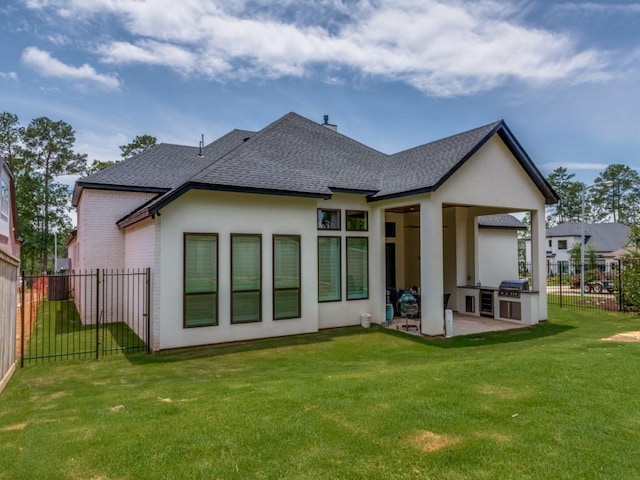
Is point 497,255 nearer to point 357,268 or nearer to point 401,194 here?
point 357,268

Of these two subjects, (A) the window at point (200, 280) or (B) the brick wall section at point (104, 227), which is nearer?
(A) the window at point (200, 280)

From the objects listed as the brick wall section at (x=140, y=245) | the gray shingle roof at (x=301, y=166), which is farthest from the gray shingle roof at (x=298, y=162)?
the brick wall section at (x=140, y=245)

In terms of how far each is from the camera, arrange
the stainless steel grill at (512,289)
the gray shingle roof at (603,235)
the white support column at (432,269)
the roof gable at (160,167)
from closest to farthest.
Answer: the white support column at (432,269) < the stainless steel grill at (512,289) < the roof gable at (160,167) < the gray shingle roof at (603,235)

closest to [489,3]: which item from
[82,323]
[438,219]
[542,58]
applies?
[542,58]

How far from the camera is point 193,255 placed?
9.75 m

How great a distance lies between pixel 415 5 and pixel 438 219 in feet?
18.6

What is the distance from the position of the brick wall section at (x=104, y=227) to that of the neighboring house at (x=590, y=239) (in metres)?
38.4

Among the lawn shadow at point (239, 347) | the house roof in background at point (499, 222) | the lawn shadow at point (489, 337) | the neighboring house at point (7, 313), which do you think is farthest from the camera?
the house roof in background at point (499, 222)

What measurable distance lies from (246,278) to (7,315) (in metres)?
4.95

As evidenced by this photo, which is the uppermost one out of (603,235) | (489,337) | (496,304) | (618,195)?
(618,195)

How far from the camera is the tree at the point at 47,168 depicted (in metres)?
34.5

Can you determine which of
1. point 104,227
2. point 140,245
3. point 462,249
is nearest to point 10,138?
point 104,227

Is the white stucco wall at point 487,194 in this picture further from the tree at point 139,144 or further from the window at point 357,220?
the tree at point 139,144

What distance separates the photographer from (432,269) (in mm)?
10797
